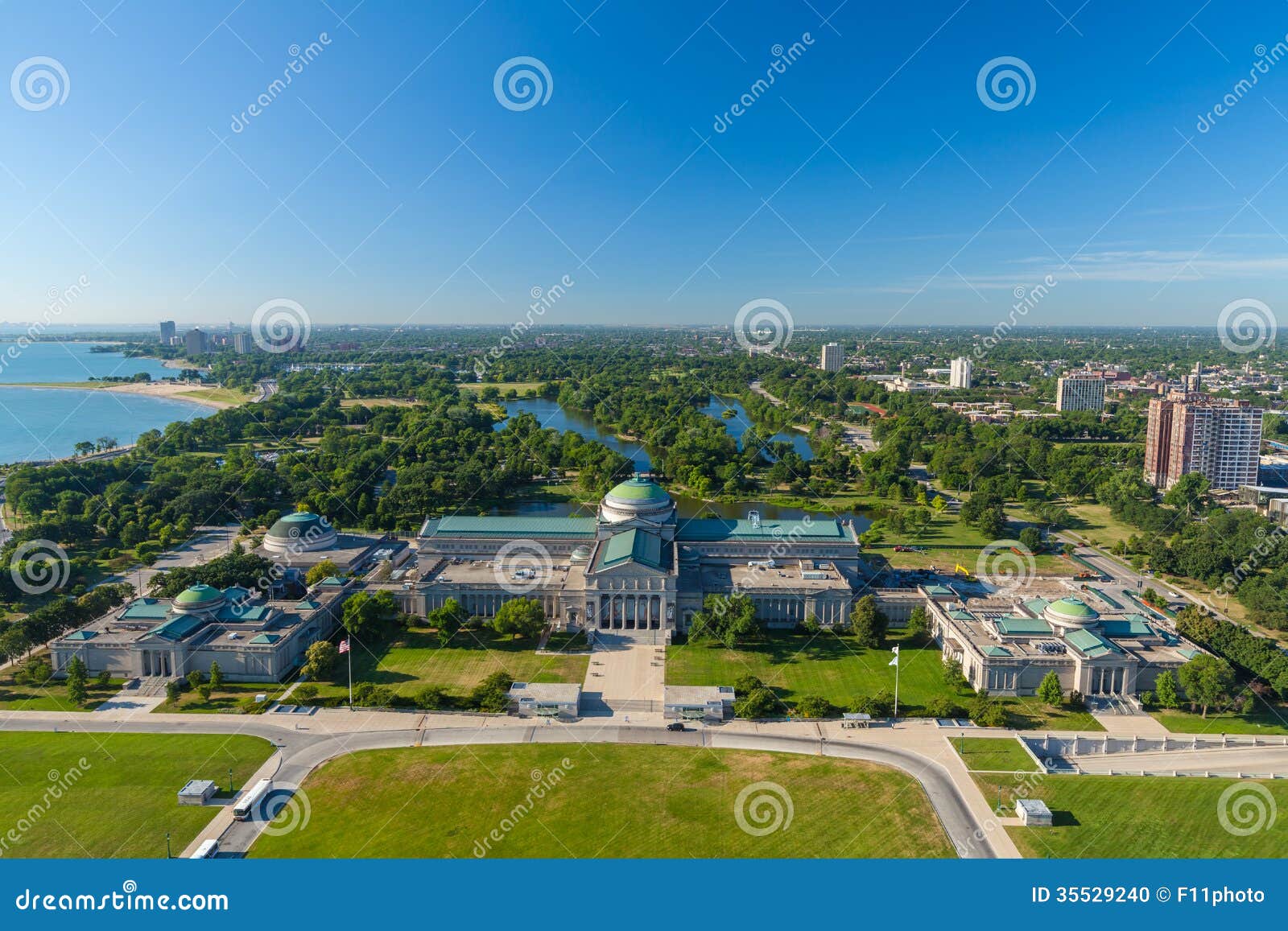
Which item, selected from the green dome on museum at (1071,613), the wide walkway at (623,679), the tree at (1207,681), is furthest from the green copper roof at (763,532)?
the tree at (1207,681)

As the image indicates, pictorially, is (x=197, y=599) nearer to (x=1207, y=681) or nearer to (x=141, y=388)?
(x=1207, y=681)

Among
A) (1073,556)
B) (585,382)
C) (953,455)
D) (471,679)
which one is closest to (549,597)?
(471,679)

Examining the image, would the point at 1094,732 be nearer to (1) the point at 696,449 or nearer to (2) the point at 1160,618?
(2) the point at 1160,618

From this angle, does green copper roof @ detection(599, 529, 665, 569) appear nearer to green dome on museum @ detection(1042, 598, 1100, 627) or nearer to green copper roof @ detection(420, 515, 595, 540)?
green copper roof @ detection(420, 515, 595, 540)

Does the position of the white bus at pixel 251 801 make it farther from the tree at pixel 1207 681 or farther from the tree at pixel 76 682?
the tree at pixel 1207 681

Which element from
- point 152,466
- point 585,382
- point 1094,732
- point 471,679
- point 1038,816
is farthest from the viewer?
point 585,382

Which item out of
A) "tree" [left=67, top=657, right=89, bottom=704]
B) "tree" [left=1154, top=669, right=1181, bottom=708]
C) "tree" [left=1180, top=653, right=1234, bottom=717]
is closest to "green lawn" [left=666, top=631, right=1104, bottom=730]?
"tree" [left=1154, top=669, right=1181, bottom=708]
